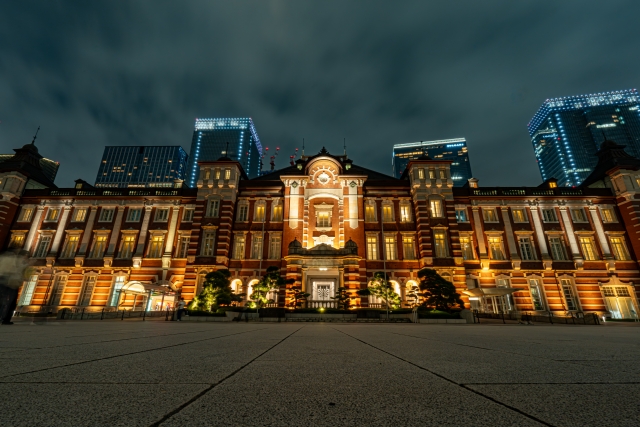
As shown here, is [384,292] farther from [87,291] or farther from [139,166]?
[139,166]

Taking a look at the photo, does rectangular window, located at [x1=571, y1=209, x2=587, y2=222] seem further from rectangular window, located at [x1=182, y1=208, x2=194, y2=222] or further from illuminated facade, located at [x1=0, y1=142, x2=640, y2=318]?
rectangular window, located at [x1=182, y1=208, x2=194, y2=222]

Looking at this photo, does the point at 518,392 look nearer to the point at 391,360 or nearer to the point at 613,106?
the point at 391,360

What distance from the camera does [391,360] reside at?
2889mm

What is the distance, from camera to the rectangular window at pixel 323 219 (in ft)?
87.7

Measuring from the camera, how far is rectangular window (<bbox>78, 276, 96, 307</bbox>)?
25.8 metres

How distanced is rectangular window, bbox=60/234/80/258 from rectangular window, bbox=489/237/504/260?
3912 cm

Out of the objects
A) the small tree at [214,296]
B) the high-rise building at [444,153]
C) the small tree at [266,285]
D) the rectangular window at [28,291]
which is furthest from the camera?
the high-rise building at [444,153]

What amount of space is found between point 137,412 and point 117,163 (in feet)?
495

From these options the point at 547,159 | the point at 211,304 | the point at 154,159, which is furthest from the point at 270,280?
the point at 547,159

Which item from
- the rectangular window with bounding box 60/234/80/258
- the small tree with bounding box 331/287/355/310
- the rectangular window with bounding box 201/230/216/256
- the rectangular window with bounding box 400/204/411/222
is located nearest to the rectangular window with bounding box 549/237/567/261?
the rectangular window with bounding box 400/204/411/222

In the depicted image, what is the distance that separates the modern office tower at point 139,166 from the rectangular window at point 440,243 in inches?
4737

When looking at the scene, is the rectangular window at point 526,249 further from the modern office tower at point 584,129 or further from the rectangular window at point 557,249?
the modern office tower at point 584,129

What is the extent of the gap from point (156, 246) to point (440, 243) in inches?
1033

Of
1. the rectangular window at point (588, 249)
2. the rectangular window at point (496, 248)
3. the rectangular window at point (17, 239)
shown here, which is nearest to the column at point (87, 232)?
the rectangular window at point (17, 239)
